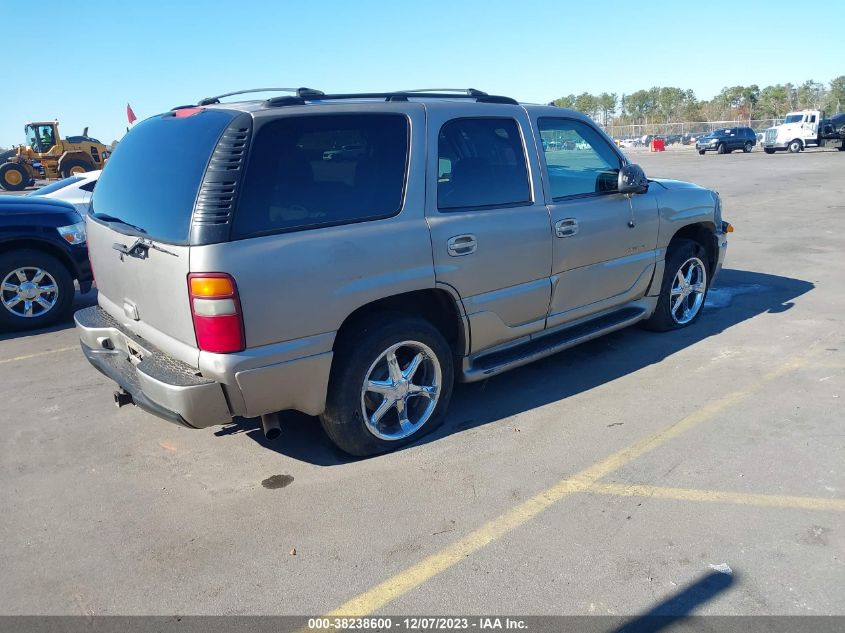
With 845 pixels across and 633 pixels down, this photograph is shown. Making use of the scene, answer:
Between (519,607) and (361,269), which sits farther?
(361,269)

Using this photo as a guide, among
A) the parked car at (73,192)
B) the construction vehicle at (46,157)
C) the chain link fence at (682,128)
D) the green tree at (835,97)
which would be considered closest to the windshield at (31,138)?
the construction vehicle at (46,157)

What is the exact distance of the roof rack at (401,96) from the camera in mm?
3488

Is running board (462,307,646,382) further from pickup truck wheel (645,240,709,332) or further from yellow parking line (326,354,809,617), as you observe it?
yellow parking line (326,354,809,617)

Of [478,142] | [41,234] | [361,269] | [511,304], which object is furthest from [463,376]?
[41,234]

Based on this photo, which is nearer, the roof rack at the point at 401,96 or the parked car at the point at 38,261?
the roof rack at the point at 401,96

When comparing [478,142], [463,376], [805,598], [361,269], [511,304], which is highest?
[478,142]

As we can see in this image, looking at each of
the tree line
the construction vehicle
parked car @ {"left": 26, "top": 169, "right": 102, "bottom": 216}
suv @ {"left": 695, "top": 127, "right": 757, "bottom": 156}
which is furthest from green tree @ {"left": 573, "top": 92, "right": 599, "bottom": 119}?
parked car @ {"left": 26, "top": 169, "right": 102, "bottom": 216}

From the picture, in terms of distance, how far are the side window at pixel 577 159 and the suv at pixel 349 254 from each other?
17 millimetres

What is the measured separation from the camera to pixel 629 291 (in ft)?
17.1

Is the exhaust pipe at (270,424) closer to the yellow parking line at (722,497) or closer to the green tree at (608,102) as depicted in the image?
the yellow parking line at (722,497)

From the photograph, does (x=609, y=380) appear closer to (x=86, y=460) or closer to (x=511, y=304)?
(x=511, y=304)

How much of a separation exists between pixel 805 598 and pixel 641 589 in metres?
0.62

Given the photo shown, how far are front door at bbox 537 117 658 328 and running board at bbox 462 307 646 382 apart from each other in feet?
0.35

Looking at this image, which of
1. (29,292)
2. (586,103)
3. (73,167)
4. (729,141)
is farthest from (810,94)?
(29,292)
